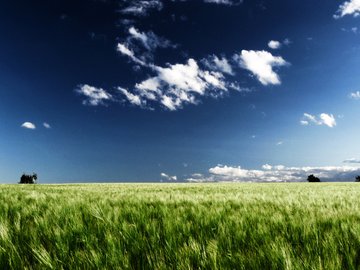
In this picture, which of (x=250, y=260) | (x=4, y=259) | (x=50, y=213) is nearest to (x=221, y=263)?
(x=250, y=260)

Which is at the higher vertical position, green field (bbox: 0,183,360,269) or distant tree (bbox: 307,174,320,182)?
green field (bbox: 0,183,360,269)

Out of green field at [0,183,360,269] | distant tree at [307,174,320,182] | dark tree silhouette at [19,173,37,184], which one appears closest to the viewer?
green field at [0,183,360,269]

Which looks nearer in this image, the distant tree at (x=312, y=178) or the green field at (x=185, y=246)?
the green field at (x=185, y=246)

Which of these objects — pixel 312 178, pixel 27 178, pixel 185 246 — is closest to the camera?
pixel 185 246

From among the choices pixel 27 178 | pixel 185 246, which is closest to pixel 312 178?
pixel 27 178

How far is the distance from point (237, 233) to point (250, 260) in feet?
2.17

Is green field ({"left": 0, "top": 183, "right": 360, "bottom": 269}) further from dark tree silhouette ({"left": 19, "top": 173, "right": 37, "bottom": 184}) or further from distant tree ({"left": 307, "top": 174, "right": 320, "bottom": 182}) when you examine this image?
distant tree ({"left": 307, "top": 174, "right": 320, "bottom": 182})

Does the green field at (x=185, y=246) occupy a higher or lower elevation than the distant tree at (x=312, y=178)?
higher

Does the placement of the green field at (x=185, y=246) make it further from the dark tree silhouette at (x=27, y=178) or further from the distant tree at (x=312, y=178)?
the distant tree at (x=312, y=178)

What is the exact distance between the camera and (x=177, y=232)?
8.84 ft

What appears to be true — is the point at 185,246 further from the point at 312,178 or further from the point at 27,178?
the point at 312,178

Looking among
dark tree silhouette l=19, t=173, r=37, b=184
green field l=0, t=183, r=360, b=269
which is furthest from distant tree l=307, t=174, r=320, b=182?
green field l=0, t=183, r=360, b=269

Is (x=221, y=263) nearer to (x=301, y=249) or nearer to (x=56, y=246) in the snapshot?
(x=301, y=249)

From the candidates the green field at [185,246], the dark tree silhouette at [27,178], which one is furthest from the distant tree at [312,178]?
the green field at [185,246]
